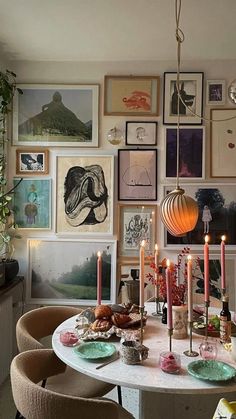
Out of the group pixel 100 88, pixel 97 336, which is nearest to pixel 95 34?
pixel 100 88

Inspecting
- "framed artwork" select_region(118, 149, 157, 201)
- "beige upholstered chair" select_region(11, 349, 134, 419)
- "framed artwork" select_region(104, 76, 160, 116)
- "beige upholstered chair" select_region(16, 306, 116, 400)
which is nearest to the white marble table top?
"beige upholstered chair" select_region(11, 349, 134, 419)

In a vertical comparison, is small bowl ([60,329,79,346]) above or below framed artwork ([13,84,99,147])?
below

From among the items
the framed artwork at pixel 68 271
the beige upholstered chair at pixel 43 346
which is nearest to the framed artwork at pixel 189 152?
the framed artwork at pixel 68 271

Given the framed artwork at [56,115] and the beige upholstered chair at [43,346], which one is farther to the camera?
the framed artwork at [56,115]

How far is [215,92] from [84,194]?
1437 mm

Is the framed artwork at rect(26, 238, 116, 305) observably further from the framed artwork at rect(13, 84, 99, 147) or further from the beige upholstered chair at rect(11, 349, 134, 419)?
the beige upholstered chair at rect(11, 349, 134, 419)

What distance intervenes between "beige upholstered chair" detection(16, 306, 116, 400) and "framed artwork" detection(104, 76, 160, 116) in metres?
1.78

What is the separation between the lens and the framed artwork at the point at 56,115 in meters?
3.29

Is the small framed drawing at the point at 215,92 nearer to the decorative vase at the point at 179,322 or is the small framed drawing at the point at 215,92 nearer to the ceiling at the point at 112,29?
the ceiling at the point at 112,29

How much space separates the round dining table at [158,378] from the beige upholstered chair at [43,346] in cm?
22

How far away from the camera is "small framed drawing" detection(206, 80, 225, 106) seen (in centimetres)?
324

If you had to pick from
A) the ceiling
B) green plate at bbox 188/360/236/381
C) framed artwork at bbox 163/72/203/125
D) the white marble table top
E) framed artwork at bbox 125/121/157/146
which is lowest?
the white marble table top

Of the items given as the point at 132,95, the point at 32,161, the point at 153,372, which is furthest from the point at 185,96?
the point at 153,372

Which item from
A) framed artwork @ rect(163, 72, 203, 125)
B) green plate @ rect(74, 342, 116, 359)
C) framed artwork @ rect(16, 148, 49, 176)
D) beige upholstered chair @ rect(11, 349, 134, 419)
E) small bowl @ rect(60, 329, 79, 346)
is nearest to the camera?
beige upholstered chair @ rect(11, 349, 134, 419)
